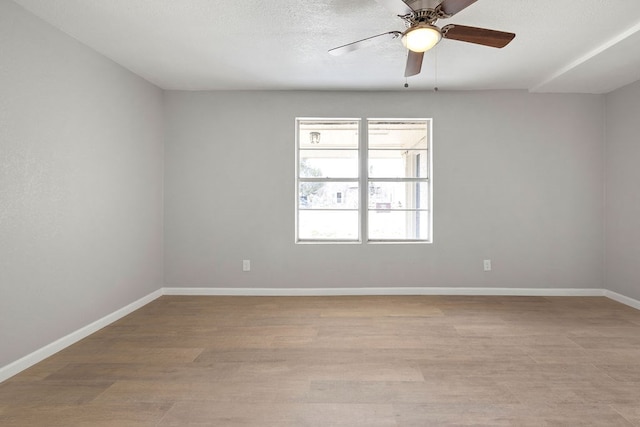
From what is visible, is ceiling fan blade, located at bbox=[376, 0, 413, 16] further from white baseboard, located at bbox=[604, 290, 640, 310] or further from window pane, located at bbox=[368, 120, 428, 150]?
white baseboard, located at bbox=[604, 290, 640, 310]

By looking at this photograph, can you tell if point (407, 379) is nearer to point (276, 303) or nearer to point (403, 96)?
point (276, 303)

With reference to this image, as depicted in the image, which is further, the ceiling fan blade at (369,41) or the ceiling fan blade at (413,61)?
the ceiling fan blade at (413,61)

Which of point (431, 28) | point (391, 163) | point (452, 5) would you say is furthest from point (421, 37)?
point (391, 163)

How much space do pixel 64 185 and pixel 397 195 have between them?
347cm

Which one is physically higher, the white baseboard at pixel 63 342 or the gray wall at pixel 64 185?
the gray wall at pixel 64 185

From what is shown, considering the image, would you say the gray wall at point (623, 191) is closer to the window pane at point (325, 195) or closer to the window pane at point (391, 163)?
the window pane at point (391, 163)

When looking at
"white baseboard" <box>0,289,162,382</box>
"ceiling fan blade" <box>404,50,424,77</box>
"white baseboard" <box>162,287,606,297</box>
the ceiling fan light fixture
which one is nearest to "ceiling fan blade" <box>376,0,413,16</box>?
the ceiling fan light fixture

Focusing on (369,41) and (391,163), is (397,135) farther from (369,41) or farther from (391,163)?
(369,41)

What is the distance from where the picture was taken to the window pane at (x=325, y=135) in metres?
4.45

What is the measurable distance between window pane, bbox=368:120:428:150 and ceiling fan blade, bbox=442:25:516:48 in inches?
84.1

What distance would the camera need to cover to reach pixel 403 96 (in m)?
4.30

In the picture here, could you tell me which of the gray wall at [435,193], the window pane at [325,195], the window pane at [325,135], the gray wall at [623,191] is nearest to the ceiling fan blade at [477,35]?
the gray wall at [435,193]

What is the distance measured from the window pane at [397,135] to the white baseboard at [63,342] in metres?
3.35

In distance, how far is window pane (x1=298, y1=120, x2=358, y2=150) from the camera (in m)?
4.45
